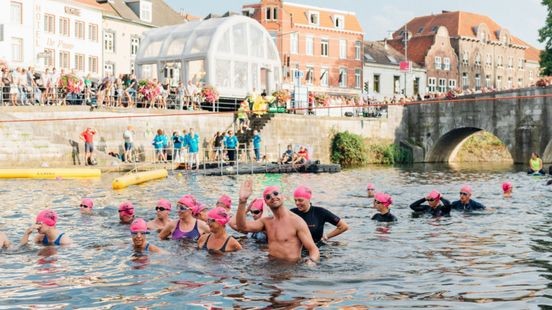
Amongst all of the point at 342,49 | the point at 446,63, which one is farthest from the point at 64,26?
the point at 446,63

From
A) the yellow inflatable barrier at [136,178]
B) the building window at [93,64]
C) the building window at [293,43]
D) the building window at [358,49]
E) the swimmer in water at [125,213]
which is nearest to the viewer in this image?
the swimmer in water at [125,213]

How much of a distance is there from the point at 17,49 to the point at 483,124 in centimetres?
2941

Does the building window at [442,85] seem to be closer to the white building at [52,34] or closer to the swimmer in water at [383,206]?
the white building at [52,34]

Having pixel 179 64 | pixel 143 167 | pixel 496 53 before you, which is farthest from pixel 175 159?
pixel 496 53

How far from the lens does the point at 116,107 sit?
3662cm

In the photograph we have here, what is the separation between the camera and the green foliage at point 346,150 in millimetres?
49500

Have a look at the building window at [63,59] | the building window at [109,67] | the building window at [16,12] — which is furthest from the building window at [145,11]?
the building window at [16,12]

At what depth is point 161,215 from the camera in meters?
15.0

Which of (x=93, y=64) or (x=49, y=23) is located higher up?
(x=49, y=23)

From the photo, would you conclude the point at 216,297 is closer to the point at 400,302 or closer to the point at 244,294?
the point at 244,294

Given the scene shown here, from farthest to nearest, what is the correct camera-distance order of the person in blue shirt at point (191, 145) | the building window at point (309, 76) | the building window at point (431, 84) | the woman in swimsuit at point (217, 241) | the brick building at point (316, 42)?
the building window at point (431, 84)
the building window at point (309, 76)
the brick building at point (316, 42)
the person in blue shirt at point (191, 145)
the woman in swimsuit at point (217, 241)

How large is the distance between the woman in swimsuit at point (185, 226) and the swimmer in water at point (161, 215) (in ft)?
2.92

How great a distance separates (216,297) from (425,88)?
73698 millimetres

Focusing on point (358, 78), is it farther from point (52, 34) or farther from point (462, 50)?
point (52, 34)
